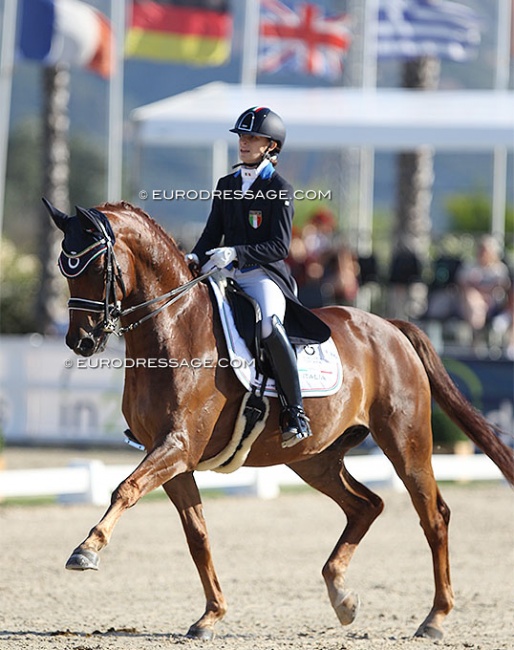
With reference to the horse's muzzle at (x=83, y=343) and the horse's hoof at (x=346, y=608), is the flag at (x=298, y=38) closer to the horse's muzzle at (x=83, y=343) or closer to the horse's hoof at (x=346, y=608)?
the horse's hoof at (x=346, y=608)

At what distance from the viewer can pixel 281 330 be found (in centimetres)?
650

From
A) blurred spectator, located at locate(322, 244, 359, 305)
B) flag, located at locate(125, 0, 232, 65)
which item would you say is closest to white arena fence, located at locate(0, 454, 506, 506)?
blurred spectator, located at locate(322, 244, 359, 305)

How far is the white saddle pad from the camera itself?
252 inches

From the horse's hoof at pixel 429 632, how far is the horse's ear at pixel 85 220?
2.83m

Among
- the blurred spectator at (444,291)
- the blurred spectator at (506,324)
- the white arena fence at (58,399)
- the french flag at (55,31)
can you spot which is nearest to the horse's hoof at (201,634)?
the white arena fence at (58,399)

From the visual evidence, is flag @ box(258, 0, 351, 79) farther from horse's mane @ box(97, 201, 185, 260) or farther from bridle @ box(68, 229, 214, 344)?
bridle @ box(68, 229, 214, 344)

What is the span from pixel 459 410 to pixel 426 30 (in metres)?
13.2

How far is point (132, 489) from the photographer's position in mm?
5742

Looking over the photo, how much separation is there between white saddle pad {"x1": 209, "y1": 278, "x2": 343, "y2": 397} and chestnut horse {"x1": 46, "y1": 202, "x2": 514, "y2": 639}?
53 mm

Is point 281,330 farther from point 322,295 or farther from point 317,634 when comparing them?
point 322,295

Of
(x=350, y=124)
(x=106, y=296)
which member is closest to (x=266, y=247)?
(x=106, y=296)

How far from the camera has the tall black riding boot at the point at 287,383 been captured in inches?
254

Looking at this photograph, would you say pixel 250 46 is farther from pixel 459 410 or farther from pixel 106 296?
pixel 106 296

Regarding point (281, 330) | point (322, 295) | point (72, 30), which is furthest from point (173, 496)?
point (72, 30)
